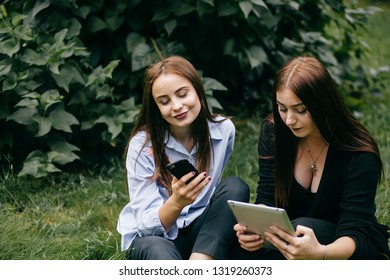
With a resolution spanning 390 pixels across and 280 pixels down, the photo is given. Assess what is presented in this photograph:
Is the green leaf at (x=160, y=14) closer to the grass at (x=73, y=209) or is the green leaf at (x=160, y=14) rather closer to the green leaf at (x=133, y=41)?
the green leaf at (x=133, y=41)

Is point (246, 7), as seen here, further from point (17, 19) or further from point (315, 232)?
point (315, 232)

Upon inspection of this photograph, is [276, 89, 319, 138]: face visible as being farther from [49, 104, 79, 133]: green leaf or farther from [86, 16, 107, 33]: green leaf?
[86, 16, 107, 33]: green leaf

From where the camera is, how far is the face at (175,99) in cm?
333

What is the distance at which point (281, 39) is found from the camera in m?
5.39

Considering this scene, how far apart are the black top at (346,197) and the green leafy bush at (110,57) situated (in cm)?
133

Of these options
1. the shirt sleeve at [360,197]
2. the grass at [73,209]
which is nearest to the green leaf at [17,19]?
the grass at [73,209]

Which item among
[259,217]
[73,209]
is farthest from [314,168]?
[73,209]

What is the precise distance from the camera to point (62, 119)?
14.3 feet

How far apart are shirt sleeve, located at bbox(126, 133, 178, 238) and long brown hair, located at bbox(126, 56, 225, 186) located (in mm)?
37

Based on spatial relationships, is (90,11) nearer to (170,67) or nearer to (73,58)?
(73,58)

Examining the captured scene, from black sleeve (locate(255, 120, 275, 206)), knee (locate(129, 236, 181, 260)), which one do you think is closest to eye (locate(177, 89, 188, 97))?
black sleeve (locate(255, 120, 275, 206))

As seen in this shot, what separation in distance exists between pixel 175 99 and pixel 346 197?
851 millimetres

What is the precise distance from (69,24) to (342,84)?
2468mm
